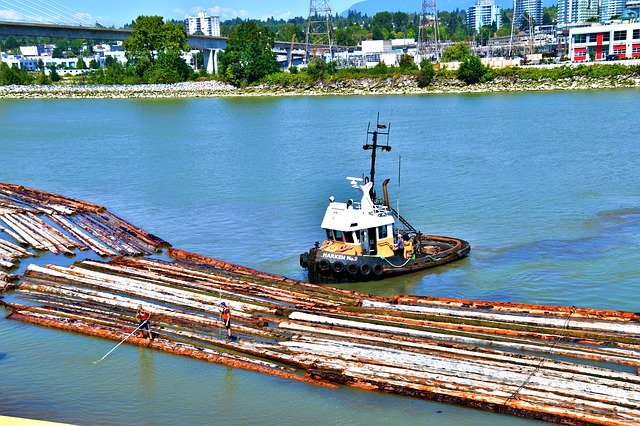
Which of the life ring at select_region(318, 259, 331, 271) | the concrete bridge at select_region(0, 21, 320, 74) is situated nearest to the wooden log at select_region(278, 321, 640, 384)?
the life ring at select_region(318, 259, 331, 271)

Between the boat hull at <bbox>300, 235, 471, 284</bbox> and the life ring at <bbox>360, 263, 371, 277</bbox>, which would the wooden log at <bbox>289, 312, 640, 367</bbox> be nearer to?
the boat hull at <bbox>300, 235, 471, 284</bbox>

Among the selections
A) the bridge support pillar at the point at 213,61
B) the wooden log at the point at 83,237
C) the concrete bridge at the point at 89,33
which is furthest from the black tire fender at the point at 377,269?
the bridge support pillar at the point at 213,61

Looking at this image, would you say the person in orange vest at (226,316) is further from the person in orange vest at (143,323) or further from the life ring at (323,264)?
the life ring at (323,264)

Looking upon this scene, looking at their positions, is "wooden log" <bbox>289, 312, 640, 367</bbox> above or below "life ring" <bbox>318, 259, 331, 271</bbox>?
below

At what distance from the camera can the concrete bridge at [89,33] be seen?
482 ft

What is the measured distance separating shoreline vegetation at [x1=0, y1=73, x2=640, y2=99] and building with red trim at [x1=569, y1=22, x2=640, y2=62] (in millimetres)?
19141

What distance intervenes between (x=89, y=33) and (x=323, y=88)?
5211cm

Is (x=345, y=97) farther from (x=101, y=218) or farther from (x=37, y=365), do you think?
(x=37, y=365)

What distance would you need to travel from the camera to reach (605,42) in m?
149

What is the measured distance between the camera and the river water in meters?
20.4

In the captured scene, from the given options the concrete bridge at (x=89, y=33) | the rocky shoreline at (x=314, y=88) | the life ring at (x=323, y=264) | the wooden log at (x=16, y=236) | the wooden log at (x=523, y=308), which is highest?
the concrete bridge at (x=89, y=33)

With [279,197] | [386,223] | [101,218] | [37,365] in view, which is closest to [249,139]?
[279,197]

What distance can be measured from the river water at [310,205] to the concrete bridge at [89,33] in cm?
4957

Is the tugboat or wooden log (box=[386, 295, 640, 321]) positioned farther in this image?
the tugboat
